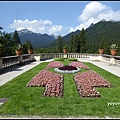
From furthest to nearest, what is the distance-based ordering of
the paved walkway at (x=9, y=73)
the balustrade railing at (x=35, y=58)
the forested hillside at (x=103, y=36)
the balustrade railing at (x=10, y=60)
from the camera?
1. the forested hillside at (x=103, y=36)
2. the balustrade railing at (x=35, y=58)
3. the balustrade railing at (x=10, y=60)
4. the paved walkway at (x=9, y=73)

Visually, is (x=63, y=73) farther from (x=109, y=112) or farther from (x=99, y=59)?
(x=99, y=59)

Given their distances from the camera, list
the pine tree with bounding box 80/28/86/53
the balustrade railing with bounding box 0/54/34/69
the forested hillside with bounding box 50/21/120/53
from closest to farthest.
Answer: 1. the balustrade railing with bounding box 0/54/34/69
2. the pine tree with bounding box 80/28/86/53
3. the forested hillside with bounding box 50/21/120/53

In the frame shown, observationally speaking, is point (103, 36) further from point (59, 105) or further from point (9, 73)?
point (59, 105)

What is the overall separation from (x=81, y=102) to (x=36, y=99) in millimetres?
1573

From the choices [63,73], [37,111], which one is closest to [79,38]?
[63,73]

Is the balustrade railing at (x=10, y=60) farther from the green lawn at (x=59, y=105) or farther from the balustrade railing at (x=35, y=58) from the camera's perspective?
the green lawn at (x=59, y=105)

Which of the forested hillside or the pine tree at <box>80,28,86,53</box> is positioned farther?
the forested hillside

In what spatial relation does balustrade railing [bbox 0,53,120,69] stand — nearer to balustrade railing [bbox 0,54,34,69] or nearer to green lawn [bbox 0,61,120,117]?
balustrade railing [bbox 0,54,34,69]

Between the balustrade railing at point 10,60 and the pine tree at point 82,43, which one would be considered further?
the pine tree at point 82,43

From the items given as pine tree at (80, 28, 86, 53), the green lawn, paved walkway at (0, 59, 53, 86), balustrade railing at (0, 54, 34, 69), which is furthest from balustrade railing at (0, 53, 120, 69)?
pine tree at (80, 28, 86, 53)

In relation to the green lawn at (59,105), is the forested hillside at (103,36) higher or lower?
higher

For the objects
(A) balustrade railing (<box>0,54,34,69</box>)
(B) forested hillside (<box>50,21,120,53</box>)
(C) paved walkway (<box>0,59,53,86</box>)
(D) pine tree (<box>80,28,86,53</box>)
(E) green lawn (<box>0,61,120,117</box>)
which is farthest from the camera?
(B) forested hillside (<box>50,21,120,53</box>)

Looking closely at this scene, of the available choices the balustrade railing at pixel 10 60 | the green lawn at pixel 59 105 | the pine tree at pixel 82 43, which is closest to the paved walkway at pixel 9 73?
the balustrade railing at pixel 10 60

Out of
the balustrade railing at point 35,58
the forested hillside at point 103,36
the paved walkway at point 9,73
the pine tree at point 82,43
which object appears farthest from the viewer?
the forested hillside at point 103,36
